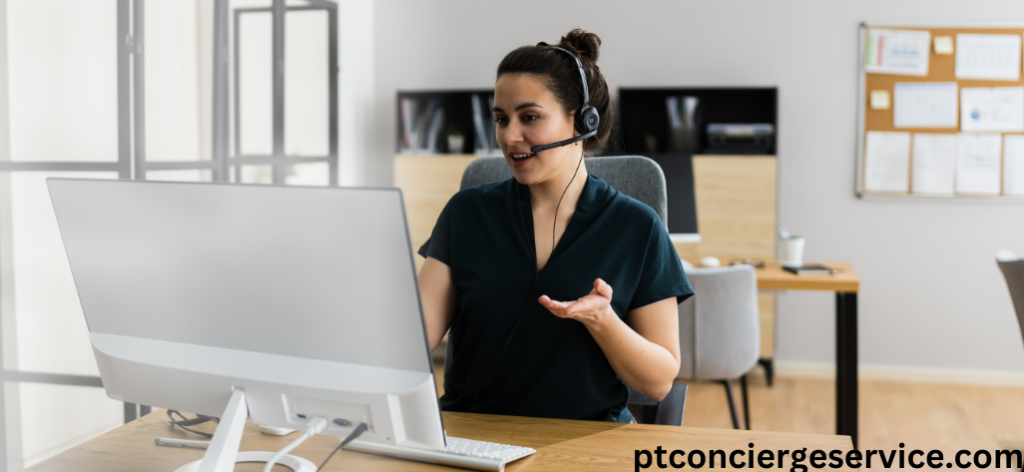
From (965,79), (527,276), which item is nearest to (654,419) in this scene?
(527,276)

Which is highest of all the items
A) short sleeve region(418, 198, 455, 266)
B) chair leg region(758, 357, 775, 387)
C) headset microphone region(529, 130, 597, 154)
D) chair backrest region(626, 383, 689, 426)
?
headset microphone region(529, 130, 597, 154)

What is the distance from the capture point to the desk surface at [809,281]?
253 cm

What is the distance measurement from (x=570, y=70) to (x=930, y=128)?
3058mm

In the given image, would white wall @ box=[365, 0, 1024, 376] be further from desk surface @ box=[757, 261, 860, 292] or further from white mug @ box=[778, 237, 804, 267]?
desk surface @ box=[757, 261, 860, 292]

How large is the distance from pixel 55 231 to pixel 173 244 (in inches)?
73.6

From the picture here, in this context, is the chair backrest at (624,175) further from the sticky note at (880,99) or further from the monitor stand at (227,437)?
the sticky note at (880,99)

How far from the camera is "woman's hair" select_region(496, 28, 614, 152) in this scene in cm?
122

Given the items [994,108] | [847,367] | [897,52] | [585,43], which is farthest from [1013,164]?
[585,43]

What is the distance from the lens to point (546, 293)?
1.19 metres

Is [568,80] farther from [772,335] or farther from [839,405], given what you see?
[772,335]

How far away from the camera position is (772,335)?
3.69 metres

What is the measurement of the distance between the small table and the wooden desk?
5.27 ft

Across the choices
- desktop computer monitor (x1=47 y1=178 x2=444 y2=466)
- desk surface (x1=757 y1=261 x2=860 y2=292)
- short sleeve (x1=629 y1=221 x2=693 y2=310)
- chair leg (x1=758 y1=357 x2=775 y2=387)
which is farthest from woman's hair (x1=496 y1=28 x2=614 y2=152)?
chair leg (x1=758 y1=357 x2=775 y2=387)

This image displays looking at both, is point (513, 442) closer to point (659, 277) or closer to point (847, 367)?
point (659, 277)
